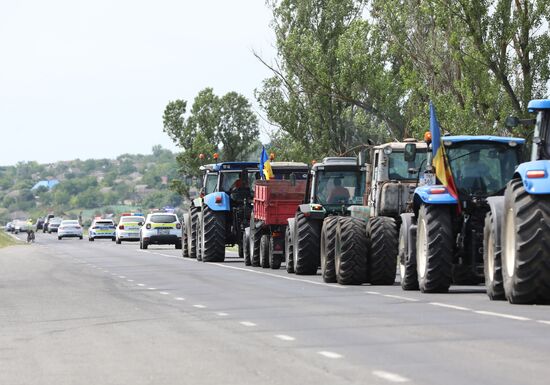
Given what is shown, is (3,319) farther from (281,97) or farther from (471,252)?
(281,97)

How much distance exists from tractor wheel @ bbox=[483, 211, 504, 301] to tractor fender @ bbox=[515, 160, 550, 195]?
5.91 ft

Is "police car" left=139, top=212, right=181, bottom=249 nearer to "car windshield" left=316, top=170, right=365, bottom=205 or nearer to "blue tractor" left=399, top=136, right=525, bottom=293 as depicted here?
"car windshield" left=316, top=170, right=365, bottom=205

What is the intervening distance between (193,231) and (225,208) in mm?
5019

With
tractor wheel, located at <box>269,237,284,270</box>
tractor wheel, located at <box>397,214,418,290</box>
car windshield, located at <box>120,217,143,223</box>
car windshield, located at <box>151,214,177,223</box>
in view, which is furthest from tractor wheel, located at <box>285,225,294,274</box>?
car windshield, located at <box>120,217,143,223</box>

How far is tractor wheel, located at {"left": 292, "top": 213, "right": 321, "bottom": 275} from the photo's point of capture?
3180 centimetres

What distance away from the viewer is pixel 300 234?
104 feet

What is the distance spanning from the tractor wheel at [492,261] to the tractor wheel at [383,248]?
466 centimetres

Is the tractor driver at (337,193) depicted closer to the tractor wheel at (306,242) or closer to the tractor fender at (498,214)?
the tractor wheel at (306,242)

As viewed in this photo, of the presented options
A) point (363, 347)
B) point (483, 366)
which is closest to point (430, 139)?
point (363, 347)

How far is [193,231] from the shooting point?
46656 mm

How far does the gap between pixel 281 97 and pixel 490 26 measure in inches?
953

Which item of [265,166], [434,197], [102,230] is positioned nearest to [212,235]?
[265,166]

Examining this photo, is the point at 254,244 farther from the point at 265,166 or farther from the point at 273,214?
the point at 273,214

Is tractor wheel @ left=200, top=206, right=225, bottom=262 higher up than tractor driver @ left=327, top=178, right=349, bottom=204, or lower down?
lower down
